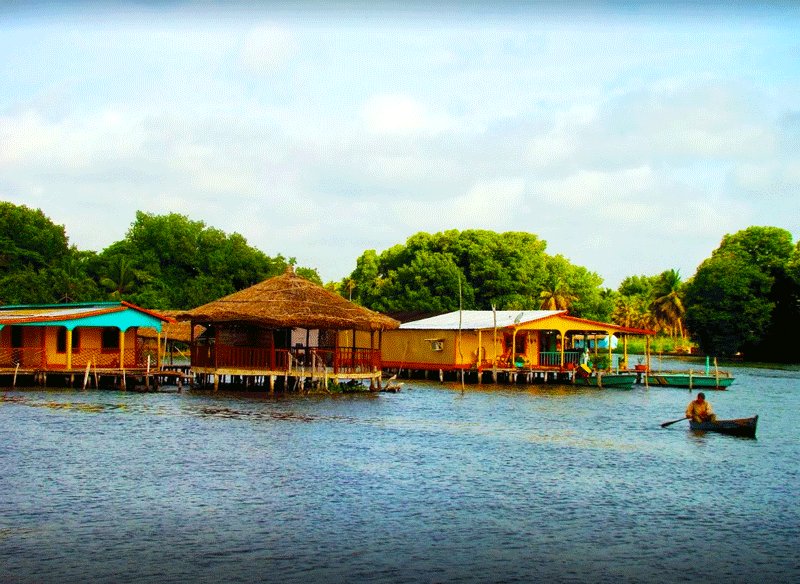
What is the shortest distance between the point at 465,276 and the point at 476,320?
26.3 m

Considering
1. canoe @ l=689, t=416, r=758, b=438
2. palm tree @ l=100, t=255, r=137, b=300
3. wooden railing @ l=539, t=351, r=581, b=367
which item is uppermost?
palm tree @ l=100, t=255, r=137, b=300

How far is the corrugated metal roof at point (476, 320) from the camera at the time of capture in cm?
5375

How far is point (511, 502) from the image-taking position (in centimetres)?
1947

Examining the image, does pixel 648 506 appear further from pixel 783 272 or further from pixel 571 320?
pixel 783 272

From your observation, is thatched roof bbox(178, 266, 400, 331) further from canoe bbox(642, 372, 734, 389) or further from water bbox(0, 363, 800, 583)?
canoe bbox(642, 372, 734, 389)

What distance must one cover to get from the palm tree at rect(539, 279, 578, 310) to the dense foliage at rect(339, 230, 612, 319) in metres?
0.09

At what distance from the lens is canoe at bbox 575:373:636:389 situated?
52719 millimetres

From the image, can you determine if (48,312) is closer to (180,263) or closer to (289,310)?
(289,310)

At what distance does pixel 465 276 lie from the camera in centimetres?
8375

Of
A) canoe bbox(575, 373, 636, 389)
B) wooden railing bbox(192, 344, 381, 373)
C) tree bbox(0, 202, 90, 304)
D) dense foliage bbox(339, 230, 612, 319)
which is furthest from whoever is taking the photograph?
→ dense foliage bbox(339, 230, 612, 319)

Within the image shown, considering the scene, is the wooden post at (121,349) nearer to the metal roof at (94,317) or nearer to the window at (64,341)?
the metal roof at (94,317)

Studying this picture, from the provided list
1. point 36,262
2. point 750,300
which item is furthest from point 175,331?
point 750,300

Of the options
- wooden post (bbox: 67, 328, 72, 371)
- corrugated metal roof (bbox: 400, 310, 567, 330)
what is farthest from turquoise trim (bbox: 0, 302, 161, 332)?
corrugated metal roof (bbox: 400, 310, 567, 330)

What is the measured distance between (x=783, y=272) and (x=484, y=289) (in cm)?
2907
